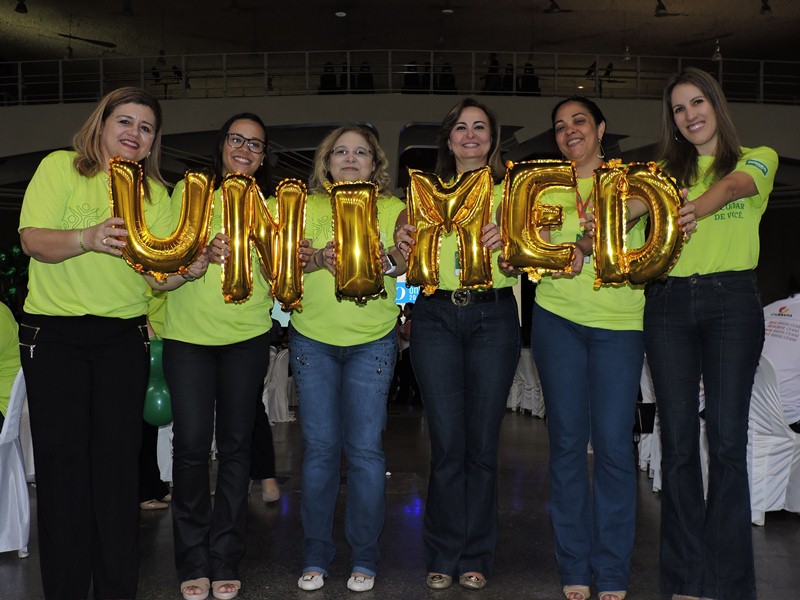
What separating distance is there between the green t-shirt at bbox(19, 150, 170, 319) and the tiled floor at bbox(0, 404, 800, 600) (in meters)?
1.09

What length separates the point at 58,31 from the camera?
14844 mm

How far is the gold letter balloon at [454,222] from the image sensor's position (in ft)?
8.51

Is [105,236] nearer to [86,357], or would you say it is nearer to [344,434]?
[86,357]

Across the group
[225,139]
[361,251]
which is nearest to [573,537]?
[361,251]

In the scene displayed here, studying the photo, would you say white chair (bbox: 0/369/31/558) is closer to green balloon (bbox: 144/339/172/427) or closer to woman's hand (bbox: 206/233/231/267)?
green balloon (bbox: 144/339/172/427)

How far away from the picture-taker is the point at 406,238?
2623 millimetres

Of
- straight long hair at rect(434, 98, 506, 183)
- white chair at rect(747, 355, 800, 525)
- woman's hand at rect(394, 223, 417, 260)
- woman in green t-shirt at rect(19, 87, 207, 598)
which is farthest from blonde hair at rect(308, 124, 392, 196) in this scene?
white chair at rect(747, 355, 800, 525)

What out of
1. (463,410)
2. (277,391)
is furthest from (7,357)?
(277,391)

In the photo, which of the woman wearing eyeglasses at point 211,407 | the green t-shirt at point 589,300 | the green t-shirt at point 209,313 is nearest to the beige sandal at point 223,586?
the woman wearing eyeglasses at point 211,407

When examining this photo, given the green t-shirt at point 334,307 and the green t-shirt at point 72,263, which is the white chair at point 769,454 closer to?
the green t-shirt at point 334,307

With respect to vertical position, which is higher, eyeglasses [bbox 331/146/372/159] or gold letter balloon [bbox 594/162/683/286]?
eyeglasses [bbox 331/146/372/159]

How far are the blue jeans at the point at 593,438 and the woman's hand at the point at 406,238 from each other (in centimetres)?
53

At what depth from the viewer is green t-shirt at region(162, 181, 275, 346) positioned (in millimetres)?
2670

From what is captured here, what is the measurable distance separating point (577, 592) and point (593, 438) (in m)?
0.52
